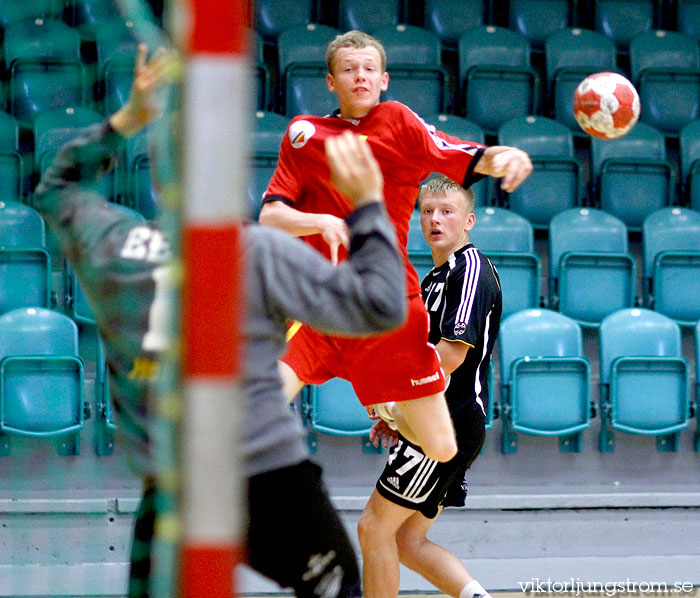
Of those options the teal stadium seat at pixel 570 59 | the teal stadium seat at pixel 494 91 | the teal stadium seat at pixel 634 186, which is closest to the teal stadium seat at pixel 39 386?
the teal stadium seat at pixel 494 91

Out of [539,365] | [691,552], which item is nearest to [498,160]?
[539,365]

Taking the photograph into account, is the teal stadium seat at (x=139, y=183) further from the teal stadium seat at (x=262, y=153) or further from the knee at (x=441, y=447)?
the knee at (x=441, y=447)

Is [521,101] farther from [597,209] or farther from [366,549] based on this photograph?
[366,549]

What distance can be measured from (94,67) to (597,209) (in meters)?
3.58

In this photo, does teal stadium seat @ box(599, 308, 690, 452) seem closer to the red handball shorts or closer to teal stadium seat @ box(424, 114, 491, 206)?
teal stadium seat @ box(424, 114, 491, 206)

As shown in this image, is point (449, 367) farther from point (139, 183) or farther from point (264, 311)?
point (139, 183)

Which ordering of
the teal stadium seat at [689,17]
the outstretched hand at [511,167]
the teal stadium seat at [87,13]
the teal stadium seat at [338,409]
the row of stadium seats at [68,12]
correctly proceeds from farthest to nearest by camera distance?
the teal stadium seat at [689,17], the teal stadium seat at [87,13], the row of stadium seats at [68,12], the teal stadium seat at [338,409], the outstretched hand at [511,167]

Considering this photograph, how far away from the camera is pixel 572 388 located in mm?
5652

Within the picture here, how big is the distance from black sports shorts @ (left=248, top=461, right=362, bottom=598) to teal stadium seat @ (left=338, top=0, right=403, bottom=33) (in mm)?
6600

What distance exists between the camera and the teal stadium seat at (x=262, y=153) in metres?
6.45

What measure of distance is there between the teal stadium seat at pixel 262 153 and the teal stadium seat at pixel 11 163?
1395mm

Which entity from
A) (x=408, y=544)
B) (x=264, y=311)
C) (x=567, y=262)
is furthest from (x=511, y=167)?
(x=567, y=262)

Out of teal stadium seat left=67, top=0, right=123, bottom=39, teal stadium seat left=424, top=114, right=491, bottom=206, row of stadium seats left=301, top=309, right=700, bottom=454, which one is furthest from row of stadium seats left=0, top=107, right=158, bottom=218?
teal stadium seat left=424, top=114, right=491, bottom=206

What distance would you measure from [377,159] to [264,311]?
5.06ft
